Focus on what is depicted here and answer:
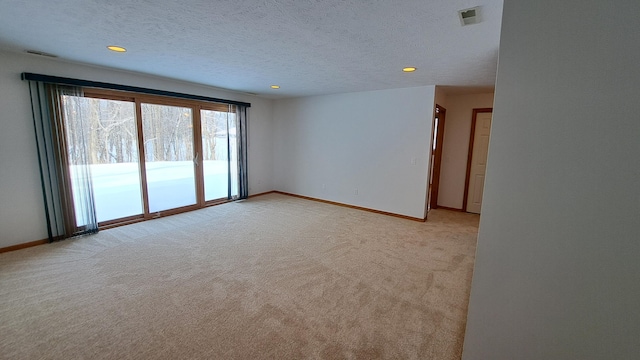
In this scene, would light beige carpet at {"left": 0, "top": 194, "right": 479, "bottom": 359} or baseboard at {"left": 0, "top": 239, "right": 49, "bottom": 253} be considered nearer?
light beige carpet at {"left": 0, "top": 194, "right": 479, "bottom": 359}

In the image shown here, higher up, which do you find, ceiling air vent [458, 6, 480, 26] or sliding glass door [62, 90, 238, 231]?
ceiling air vent [458, 6, 480, 26]

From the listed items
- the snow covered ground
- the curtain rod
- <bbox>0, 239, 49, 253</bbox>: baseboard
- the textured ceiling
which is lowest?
<bbox>0, 239, 49, 253</bbox>: baseboard

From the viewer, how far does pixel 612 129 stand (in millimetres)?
906

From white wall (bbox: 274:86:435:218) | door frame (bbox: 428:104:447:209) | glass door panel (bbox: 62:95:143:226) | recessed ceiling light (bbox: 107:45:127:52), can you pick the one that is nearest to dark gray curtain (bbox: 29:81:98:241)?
glass door panel (bbox: 62:95:143:226)

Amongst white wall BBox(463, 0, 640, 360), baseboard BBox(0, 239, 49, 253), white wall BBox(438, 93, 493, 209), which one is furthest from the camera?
white wall BBox(438, 93, 493, 209)

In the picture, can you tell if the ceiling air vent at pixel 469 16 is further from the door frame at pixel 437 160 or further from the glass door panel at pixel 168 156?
the glass door panel at pixel 168 156

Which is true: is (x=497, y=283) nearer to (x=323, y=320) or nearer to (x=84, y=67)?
(x=323, y=320)

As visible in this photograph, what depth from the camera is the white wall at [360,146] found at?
4.34m

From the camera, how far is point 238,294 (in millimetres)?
2270

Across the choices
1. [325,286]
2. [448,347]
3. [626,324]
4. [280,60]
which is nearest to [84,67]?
[280,60]

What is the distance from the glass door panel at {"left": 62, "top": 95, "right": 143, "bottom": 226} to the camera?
3.36 metres

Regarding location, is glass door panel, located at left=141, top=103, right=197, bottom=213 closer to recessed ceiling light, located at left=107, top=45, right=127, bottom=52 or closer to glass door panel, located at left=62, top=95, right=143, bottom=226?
glass door panel, located at left=62, top=95, right=143, bottom=226

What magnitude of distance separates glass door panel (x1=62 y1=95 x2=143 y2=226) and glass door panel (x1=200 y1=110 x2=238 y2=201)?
1206mm

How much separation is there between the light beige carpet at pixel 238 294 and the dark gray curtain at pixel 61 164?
0.30 meters
